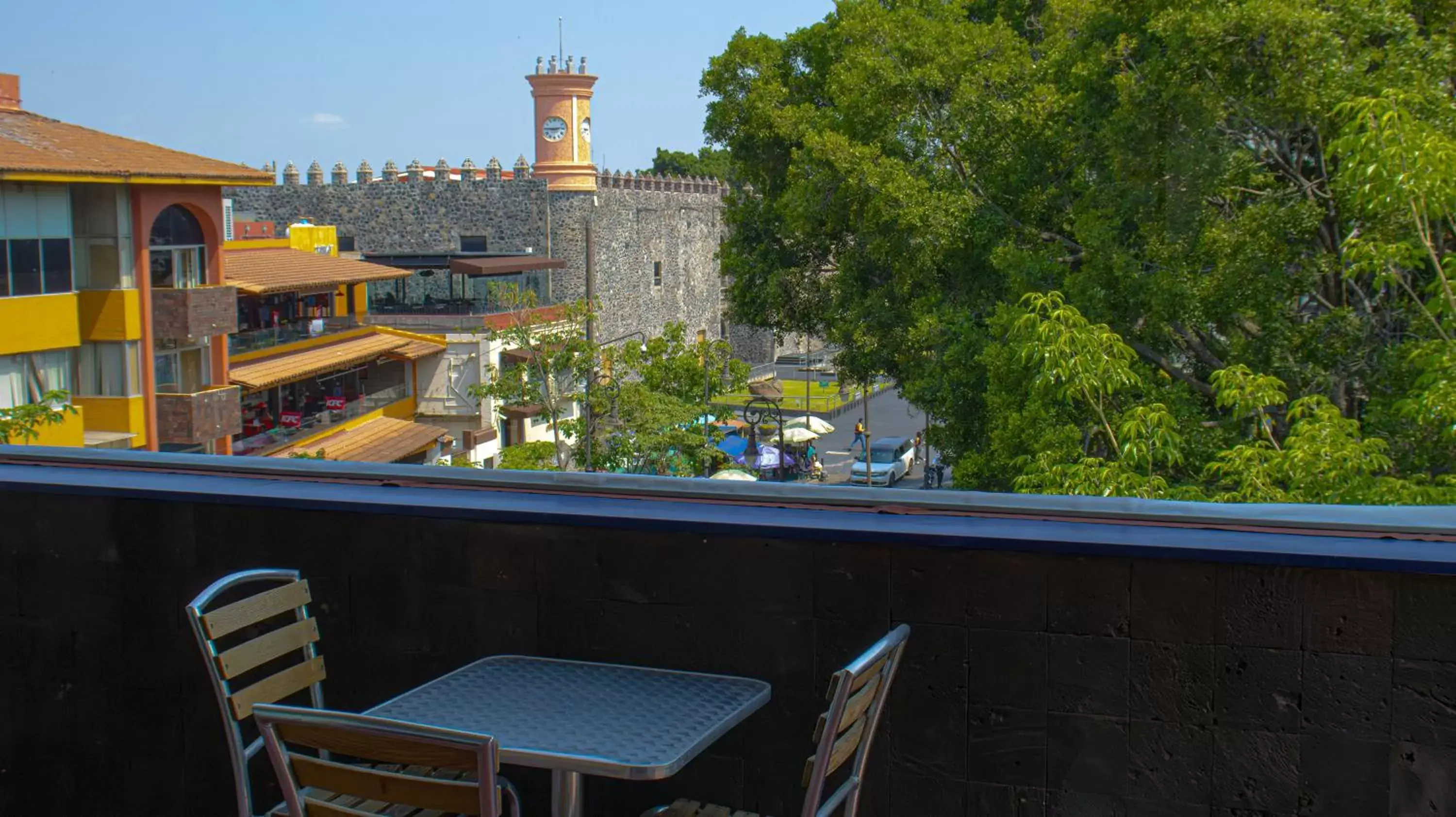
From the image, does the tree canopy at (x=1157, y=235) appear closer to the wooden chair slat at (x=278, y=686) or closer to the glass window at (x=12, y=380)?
the wooden chair slat at (x=278, y=686)

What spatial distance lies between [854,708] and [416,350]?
22.1 meters

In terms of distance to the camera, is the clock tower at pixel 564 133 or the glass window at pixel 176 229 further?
the clock tower at pixel 564 133

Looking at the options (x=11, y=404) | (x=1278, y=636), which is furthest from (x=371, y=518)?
(x=11, y=404)

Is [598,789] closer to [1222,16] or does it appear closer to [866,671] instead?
[866,671]

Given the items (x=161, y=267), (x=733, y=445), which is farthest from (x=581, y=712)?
(x=733, y=445)

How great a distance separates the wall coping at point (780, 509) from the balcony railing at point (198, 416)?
14079mm

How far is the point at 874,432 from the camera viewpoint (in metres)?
30.1

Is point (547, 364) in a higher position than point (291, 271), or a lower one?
lower

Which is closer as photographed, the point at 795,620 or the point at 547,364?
the point at 795,620

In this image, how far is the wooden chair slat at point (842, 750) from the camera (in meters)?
1.46

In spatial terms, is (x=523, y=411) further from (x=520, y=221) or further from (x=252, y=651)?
(x=252, y=651)

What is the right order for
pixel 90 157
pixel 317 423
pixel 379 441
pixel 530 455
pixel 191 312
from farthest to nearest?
pixel 379 441 < pixel 317 423 < pixel 530 455 < pixel 191 312 < pixel 90 157

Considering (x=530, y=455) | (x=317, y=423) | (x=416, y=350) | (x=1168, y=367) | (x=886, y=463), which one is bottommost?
(x=886, y=463)

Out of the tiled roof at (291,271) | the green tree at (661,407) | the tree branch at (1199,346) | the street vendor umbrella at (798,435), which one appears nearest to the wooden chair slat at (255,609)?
the tree branch at (1199,346)
